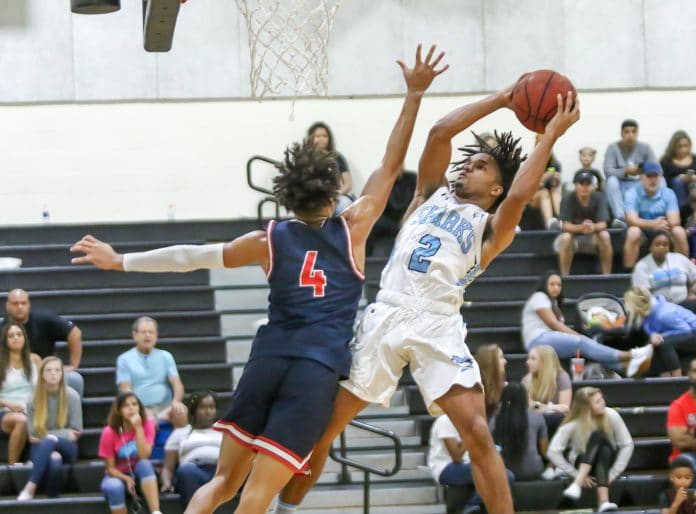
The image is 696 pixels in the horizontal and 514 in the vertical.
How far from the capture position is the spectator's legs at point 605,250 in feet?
37.8

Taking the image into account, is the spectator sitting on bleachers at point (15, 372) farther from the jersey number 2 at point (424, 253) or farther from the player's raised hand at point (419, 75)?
the player's raised hand at point (419, 75)

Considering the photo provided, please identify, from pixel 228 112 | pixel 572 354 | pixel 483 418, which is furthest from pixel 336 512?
pixel 228 112

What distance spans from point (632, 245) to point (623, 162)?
3.71 ft

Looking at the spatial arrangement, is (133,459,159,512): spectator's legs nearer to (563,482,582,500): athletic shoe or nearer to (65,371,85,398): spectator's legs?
(65,371,85,398): spectator's legs

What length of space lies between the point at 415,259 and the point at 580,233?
6.14 meters

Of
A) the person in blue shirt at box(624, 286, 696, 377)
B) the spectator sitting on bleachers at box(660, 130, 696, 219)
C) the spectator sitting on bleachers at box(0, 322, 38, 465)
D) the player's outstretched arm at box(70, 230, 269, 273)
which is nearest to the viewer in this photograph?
the player's outstretched arm at box(70, 230, 269, 273)

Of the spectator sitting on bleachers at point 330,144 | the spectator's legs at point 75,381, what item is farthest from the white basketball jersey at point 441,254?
the spectator sitting on bleachers at point 330,144

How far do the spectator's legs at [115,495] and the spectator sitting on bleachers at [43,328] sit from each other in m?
1.33

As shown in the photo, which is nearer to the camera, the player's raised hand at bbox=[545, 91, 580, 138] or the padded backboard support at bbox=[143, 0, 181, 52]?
the player's raised hand at bbox=[545, 91, 580, 138]

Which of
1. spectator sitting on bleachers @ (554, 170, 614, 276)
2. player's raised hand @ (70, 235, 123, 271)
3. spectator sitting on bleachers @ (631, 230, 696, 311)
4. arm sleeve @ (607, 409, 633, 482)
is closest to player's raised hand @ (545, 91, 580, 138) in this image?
player's raised hand @ (70, 235, 123, 271)

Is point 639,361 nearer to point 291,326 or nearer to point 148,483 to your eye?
point 148,483

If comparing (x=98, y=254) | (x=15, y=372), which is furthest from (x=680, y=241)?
(x=98, y=254)

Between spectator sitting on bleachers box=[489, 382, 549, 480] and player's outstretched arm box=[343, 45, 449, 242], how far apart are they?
3.83 metres

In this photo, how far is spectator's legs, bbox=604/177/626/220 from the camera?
12.0 metres
